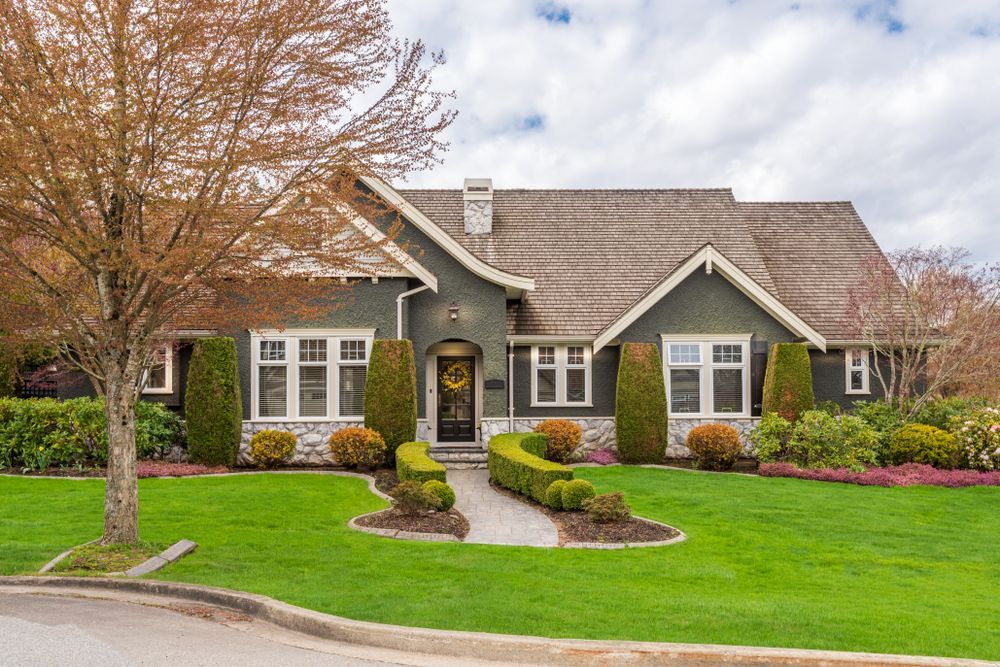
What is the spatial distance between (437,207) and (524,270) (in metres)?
Result: 3.77

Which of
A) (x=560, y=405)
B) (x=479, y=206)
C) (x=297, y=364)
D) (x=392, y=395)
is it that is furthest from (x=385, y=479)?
(x=479, y=206)

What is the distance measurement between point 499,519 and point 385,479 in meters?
4.51

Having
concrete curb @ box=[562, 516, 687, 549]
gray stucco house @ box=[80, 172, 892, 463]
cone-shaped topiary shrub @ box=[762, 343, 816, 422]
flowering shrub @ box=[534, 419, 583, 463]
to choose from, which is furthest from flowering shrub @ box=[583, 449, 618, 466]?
concrete curb @ box=[562, 516, 687, 549]

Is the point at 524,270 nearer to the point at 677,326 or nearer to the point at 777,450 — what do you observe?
the point at 677,326

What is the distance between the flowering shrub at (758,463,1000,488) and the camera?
55.5 ft

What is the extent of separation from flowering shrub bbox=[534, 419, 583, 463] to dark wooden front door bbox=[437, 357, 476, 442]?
231 centimetres

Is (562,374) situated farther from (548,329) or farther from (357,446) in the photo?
(357,446)

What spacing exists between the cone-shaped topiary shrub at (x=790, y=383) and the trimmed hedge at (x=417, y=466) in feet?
29.1

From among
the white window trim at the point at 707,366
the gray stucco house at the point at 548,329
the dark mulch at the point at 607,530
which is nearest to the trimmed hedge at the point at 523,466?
the dark mulch at the point at 607,530

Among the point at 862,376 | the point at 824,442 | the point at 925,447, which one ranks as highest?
the point at 862,376

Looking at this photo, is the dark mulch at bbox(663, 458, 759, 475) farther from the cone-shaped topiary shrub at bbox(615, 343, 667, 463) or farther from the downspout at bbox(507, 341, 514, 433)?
the downspout at bbox(507, 341, 514, 433)

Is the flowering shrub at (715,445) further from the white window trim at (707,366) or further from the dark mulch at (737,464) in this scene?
the white window trim at (707,366)

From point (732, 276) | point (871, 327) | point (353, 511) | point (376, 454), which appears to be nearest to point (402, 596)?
point (353, 511)

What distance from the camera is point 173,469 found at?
1697cm
